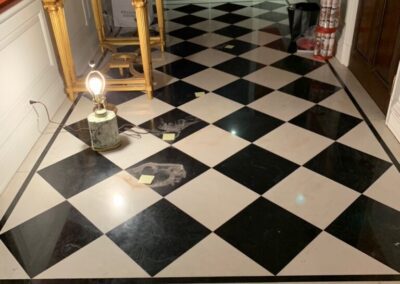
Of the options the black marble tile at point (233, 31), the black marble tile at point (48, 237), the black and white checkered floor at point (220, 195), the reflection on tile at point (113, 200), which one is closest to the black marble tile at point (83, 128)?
the black and white checkered floor at point (220, 195)

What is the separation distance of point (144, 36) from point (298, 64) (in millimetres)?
1342

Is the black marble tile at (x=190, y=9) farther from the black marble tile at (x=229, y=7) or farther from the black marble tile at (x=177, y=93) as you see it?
the black marble tile at (x=177, y=93)

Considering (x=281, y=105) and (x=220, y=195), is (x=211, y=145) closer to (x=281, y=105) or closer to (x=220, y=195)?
(x=220, y=195)

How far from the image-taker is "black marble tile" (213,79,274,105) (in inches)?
111

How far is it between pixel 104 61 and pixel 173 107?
3.73ft

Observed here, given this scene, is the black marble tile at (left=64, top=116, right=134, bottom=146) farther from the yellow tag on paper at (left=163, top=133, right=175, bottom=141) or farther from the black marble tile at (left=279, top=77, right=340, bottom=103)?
the black marble tile at (left=279, top=77, right=340, bottom=103)

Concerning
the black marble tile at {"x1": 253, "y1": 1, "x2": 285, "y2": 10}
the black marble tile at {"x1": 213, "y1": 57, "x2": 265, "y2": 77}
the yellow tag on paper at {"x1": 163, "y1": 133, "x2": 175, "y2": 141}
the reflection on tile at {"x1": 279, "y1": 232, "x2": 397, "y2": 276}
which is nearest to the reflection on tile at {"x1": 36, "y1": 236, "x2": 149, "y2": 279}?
the reflection on tile at {"x1": 279, "y1": 232, "x2": 397, "y2": 276}

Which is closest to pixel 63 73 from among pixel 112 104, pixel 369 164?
pixel 112 104

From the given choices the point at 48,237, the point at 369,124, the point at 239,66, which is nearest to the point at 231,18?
the point at 239,66

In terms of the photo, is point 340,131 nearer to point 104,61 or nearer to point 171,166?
point 171,166

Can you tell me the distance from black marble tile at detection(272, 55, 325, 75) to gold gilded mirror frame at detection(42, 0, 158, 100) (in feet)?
3.67

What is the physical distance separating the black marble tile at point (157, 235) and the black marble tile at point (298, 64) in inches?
72.8

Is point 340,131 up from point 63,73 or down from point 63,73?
down

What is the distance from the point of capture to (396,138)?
234 cm
